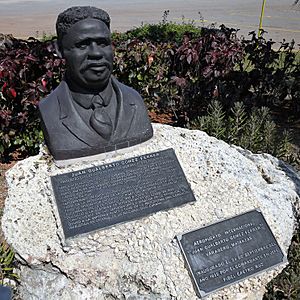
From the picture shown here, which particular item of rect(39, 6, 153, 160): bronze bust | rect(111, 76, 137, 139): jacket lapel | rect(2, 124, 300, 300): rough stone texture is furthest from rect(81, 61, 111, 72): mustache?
rect(2, 124, 300, 300): rough stone texture

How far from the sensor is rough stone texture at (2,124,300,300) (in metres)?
2.67

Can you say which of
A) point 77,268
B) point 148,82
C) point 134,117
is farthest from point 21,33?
point 77,268

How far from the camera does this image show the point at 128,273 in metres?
2.67

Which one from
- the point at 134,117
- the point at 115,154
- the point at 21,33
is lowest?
the point at 21,33

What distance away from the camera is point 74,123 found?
3111 mm

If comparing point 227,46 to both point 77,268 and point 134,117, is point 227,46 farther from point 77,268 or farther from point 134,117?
point 77,268

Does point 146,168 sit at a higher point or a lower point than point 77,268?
higher

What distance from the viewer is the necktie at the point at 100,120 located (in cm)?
316

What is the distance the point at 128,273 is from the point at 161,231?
1.16 feet

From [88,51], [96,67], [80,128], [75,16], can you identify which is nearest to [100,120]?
[80,128]

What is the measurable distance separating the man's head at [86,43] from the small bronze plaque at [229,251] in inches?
51.0

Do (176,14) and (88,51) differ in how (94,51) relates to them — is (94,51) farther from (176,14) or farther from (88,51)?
(176,14)

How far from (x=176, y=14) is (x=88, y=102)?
1385 centimetres

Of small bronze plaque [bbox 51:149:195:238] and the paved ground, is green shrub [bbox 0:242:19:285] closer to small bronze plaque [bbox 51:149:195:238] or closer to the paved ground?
small bronze plaque [bbox 51:149:195:238]
